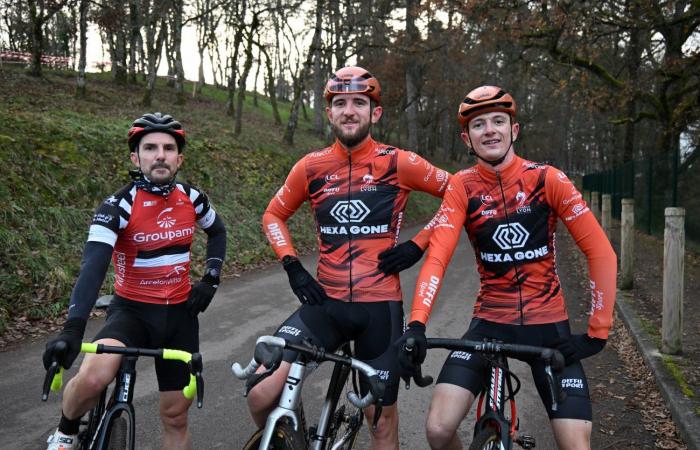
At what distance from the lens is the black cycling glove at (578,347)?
2.96 meters

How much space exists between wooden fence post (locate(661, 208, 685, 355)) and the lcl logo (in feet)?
13.0

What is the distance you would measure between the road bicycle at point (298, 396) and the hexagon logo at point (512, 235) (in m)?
1.20

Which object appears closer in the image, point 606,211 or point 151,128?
point 151,128

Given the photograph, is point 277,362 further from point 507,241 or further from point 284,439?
point 507,241

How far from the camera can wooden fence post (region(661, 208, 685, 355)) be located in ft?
19.0

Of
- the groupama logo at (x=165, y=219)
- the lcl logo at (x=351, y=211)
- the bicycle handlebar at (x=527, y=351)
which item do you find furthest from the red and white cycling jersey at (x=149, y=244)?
the bicycle handlebar at (x=527, y=351)

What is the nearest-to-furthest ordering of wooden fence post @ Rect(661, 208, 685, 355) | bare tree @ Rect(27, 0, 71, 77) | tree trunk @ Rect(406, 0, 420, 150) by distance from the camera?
wooden fence post @ Rect(661, 208, 685, 355) → bare tree @ Rect(27, 0, 71, 77) → tree trunk @ Rect(406, 0, 420, 150)

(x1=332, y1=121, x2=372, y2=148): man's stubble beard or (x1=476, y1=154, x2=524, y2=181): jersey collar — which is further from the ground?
(x1=332, y1=121, x2=372, y2=148): man's stubble beard

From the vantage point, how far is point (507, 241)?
339 centimetres

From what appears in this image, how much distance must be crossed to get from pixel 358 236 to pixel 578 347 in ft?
4.69

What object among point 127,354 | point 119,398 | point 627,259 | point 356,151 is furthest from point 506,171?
point 627,259

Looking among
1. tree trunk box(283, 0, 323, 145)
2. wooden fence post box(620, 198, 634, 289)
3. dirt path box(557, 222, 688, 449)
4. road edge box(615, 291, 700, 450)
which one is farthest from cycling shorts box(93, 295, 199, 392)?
tree trunk box(283, 0, 323, 145)

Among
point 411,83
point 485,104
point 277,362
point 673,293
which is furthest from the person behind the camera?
point 411,83

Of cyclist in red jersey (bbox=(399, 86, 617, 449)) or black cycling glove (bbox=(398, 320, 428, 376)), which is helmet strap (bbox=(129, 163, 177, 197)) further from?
black cycling glove (bbox=(398, 320, 428, 376))
